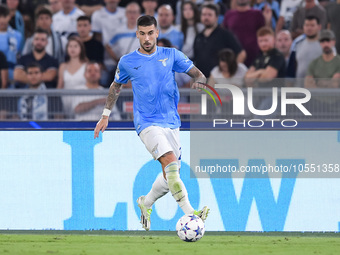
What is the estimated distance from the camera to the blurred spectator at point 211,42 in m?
10.9

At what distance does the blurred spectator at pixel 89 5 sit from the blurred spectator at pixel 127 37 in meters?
0.73

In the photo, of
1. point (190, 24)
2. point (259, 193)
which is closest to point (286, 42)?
point (190, 24)

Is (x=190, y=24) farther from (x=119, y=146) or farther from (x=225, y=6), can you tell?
(x=119, y=146)

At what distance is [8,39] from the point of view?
38.3 feet

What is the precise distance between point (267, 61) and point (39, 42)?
12.7 ft

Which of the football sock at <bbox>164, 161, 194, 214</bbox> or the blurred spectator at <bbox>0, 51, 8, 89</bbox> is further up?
the blurred spectator at <bbox>0, 51, 8, 89</bbox>

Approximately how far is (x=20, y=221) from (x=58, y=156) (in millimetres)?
930

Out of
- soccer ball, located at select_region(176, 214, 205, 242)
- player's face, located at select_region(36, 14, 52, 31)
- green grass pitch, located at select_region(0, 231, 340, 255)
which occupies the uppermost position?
player's face, located at select_region(36, 14, 52, 31)

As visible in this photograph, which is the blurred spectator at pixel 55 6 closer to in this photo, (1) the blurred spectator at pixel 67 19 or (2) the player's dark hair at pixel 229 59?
(1) the blurred spectator at pixel 67 19

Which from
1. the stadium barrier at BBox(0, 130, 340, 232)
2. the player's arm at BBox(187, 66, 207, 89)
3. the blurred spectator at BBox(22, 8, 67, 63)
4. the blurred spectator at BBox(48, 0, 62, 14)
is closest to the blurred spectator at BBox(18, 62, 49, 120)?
the stadium barrier at BBox(0, 130, 340, 232)

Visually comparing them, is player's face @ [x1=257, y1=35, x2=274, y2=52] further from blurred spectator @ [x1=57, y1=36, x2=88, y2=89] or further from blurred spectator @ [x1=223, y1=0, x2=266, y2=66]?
blurred spectator @ [x1=57, y1=36, x2=88, y2=89]

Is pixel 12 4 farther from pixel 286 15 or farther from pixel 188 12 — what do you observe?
pixel 286 15

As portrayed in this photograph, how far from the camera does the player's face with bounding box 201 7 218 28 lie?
1091 cm

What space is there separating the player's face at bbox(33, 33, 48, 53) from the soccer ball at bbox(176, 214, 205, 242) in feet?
19.0
